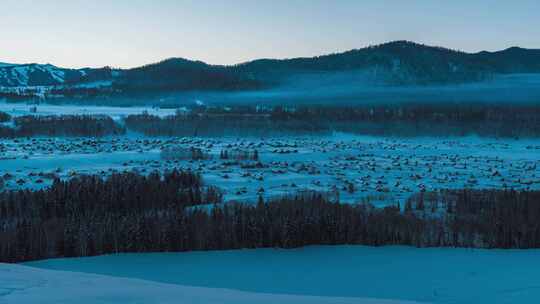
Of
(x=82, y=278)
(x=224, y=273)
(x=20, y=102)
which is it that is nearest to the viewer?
(x=82, y=278)

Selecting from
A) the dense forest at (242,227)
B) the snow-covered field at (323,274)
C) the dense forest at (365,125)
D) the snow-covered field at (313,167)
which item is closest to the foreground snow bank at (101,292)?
the snow-covered field at (323,274)

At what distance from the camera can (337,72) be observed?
113m

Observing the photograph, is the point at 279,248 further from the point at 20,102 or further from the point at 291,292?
the point at 20,102

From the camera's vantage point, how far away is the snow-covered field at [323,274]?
5.95m

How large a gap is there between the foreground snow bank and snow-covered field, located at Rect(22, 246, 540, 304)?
0.05 feet

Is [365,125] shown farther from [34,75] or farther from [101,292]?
[34,75]

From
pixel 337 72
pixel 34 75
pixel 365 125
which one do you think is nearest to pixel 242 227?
pixel 365 125

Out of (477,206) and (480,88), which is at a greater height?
(480,88)

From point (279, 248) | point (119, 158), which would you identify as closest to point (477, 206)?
point (279, 248)

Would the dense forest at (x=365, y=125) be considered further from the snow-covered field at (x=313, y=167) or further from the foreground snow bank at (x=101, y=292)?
the foreground snow bank at (x=101, y=292)

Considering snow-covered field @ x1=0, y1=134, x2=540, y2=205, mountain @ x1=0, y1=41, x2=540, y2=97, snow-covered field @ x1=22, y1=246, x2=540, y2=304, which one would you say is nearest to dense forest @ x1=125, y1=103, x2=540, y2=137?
snow-covered field @ x1=0, y1=134, x2=540, y2=205

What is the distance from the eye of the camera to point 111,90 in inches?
3947

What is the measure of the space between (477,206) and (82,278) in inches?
353

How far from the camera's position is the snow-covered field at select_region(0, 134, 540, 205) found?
15.0m
